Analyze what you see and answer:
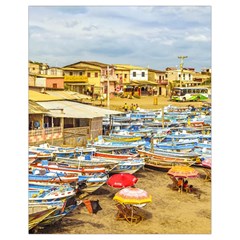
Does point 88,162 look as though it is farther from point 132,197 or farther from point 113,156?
point 132,197

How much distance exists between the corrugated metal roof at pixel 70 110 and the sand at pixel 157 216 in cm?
399

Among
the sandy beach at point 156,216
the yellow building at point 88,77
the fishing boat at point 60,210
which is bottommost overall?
the sandy beach at point 156,216

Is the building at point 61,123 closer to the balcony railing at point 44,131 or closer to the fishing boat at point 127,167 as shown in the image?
the balcony railing at point 44,131

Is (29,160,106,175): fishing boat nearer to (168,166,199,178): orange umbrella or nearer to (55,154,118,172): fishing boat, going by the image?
(55,154,118,172): fishing boat

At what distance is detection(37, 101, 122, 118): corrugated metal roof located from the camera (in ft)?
45.2

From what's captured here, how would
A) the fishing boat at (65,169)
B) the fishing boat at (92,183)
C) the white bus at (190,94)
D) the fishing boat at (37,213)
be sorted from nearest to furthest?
the fishing boat at (37,213) < the fishing boat at (92,183) < the fishing boat at (65,169) < the white bus at (190,94)

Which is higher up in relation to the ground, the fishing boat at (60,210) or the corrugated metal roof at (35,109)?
the corrugated metal roof at (35,109)

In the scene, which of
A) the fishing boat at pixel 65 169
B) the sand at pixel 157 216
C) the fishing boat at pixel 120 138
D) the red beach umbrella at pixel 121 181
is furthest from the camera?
the fishing boat at pixel 120 138

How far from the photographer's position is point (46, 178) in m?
9.20

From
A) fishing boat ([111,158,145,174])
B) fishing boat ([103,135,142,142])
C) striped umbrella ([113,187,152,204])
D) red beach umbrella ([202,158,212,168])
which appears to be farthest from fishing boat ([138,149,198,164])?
striped umbrella ([113,187,152,204])

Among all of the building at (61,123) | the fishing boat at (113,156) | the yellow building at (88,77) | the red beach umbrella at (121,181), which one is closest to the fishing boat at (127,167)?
the fishing boat at (113,156)

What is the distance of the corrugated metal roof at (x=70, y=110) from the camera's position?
13.8 metres
